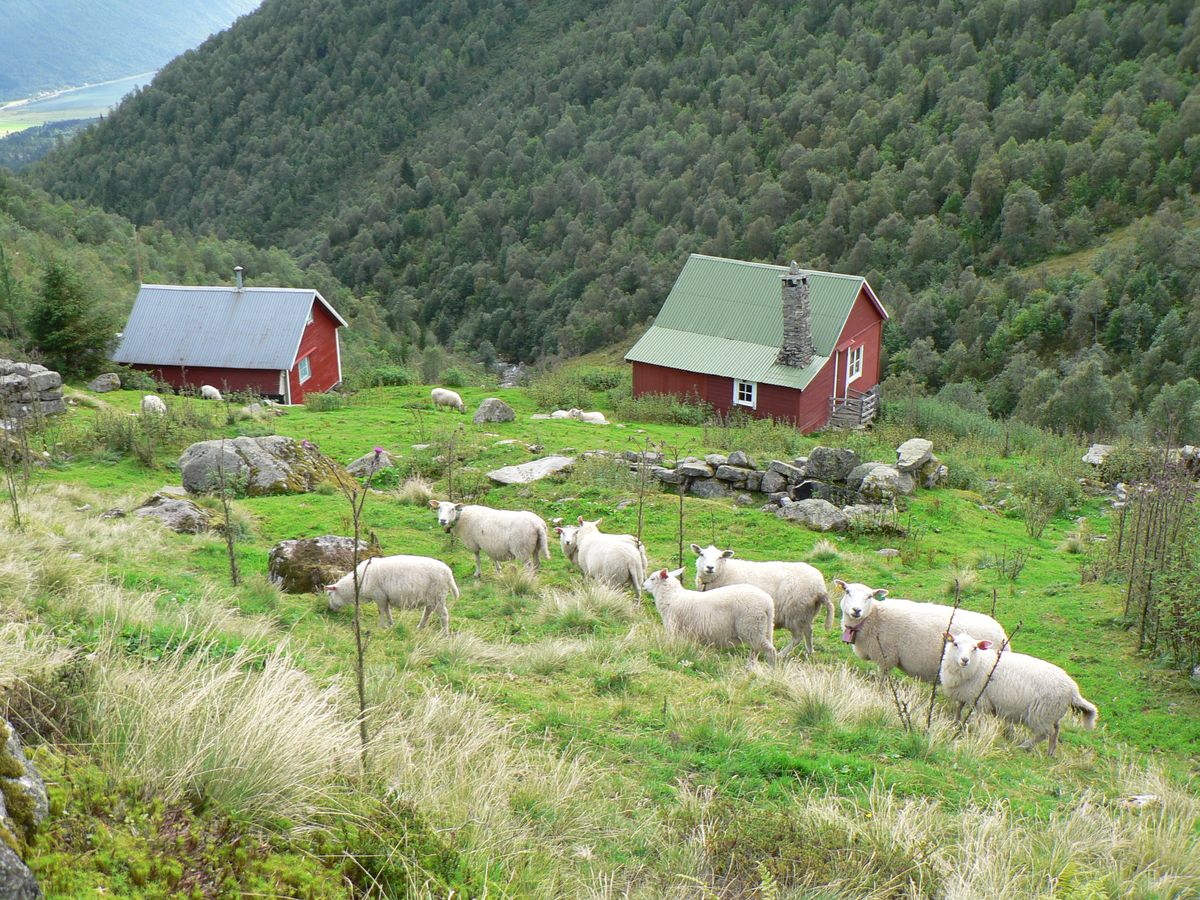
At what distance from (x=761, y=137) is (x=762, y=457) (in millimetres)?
75082

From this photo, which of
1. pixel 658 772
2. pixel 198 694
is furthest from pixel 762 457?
pixel 198 694

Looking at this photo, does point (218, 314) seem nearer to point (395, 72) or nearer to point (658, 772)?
point (658, 772)

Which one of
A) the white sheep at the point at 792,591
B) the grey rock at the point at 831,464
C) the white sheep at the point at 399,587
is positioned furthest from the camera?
the grey rock at the point at 831,464

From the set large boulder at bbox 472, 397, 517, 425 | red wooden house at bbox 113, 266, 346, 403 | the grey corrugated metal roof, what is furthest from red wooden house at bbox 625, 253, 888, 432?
the grey corrugated metal roof

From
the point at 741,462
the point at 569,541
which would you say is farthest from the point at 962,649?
the point at 741,462

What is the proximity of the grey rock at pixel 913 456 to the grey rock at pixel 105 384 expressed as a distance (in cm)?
2456

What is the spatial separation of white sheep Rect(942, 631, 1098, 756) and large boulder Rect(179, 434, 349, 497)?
38.0 ft

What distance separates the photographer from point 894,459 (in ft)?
82.1

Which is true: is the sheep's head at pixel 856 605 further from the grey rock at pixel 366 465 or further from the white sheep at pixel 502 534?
the grey rock at pixel 366 465

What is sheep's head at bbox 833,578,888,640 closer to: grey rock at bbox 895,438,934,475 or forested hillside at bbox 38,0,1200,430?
grey rock at bbox 895,438,934,475

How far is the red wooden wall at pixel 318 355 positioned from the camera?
38.2 meters

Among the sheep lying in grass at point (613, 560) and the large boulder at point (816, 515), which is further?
the large boulder at point (816, 515)

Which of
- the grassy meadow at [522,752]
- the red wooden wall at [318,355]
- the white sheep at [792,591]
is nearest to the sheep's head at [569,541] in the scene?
the grassy meadow at [522,752]

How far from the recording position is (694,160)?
94.0 meters
